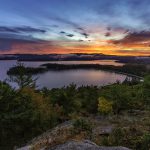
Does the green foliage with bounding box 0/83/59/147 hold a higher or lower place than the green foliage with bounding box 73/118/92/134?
lower

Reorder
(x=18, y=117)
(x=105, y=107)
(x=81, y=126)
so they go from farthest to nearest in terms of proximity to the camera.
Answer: (x=105, y=107), (x=18, y=117), (x=81, y=126)

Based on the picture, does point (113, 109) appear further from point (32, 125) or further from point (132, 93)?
point (32, 125)

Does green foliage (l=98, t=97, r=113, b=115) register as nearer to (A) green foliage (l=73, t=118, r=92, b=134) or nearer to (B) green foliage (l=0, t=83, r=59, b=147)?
(B) green foliage (l=0, t=83, r=59, b=147)

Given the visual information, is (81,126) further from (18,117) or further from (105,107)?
(105,107)

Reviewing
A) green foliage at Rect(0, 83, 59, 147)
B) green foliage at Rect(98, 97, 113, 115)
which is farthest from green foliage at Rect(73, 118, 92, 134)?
green foliage at Rect(98, 97, 113, 115)

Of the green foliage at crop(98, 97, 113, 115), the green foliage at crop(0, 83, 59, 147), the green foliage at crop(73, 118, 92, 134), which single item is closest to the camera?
the green foliage at crop(73, 118, 92, 134)

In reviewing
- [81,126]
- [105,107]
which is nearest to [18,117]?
[105,107]

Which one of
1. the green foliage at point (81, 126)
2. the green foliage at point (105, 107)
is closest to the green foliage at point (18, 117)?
the green foliage at point (105, 107)

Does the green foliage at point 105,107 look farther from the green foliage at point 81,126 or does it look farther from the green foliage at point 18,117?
the green foliage at point 81,126

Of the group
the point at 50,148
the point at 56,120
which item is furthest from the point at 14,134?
the point at 50,148

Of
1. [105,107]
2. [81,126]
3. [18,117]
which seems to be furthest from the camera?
[105,107]

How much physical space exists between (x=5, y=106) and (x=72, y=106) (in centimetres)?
1573

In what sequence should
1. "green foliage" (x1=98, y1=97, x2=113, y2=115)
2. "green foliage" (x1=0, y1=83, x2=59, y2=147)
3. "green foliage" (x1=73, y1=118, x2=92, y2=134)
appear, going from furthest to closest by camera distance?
"green foliage" (x1=98, y1=97, x2=113, y2=115) < "green foliage" (x1=0, y1=83, x2=59, y2=147) < "green foliage" (x1=73, y1=118, x2=92, y2=134)

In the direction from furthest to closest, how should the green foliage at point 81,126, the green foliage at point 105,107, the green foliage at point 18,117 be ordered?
the green foliage at point 105,107, the green foliage at point 18,117, the green foliage at point 81,126
